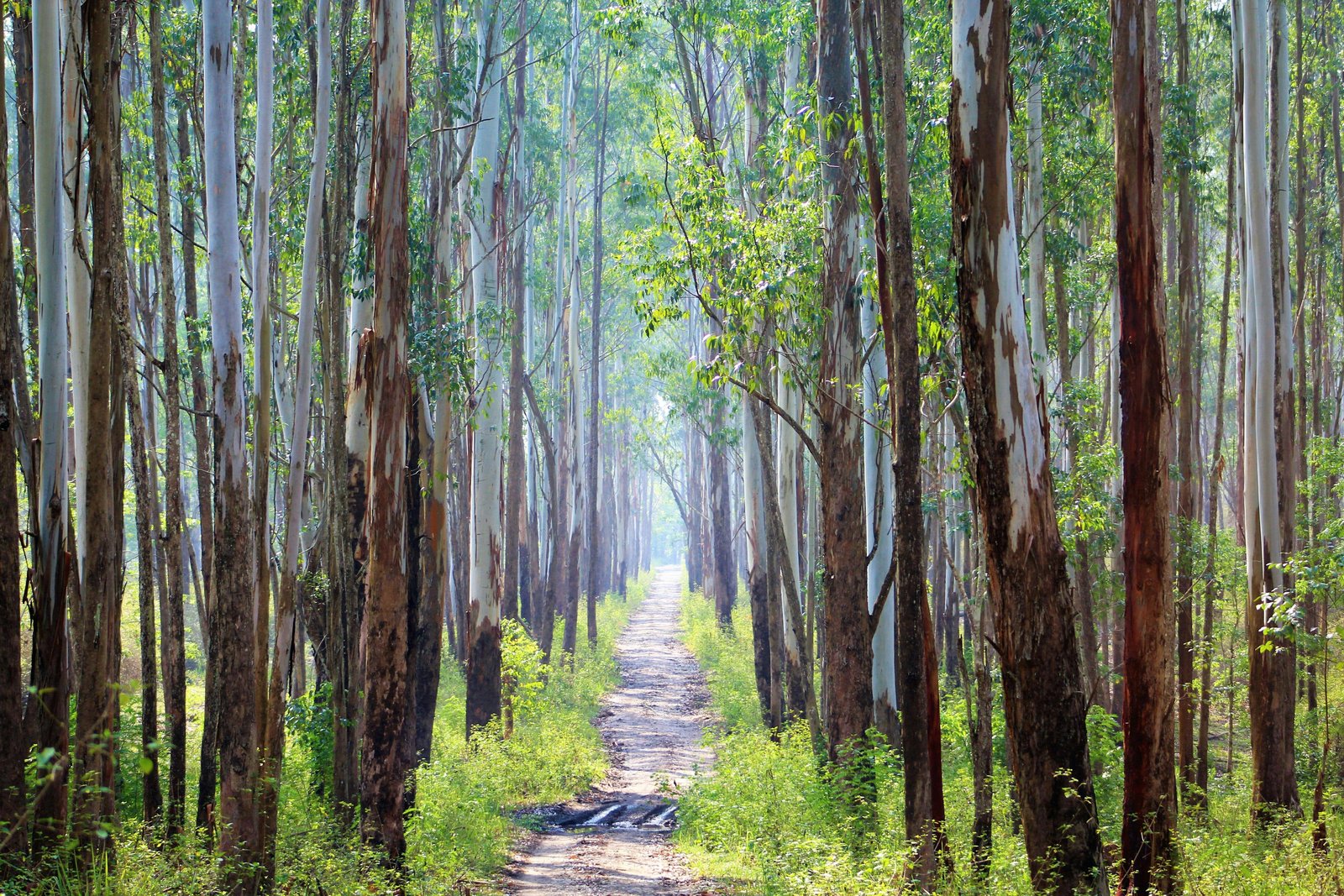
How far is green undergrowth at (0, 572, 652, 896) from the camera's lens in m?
5.70

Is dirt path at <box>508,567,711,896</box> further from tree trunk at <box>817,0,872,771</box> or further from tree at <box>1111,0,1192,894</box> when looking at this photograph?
tree at <box>1111,0,1192,894</box>

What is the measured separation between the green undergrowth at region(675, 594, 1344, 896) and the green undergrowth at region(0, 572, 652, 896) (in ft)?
5.90

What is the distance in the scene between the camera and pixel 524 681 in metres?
14.1

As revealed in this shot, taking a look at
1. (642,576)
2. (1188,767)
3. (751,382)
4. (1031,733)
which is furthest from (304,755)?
(642,576)

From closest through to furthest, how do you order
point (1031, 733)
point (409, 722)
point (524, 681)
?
point (1031, 733), point (409, 722), point (524, 681)

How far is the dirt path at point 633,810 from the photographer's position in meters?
8.38

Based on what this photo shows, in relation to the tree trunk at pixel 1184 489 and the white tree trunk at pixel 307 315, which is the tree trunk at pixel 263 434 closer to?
the white tree trunk at pixel 307 315

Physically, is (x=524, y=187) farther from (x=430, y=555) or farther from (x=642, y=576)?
(x=642, y=576)

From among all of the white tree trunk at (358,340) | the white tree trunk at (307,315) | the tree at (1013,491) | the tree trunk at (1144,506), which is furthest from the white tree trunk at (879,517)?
the white tree trunk at (307,315)

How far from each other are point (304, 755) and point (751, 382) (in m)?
5.60

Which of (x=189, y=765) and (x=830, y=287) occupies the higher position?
(x=830, y=287)

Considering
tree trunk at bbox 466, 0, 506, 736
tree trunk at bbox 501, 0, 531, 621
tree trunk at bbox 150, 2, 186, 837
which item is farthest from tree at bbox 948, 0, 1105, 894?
tree trunk at bbox 501, 0, 531, 621

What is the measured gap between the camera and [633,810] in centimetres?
1122

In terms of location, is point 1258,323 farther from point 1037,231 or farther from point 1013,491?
point 1013,491
